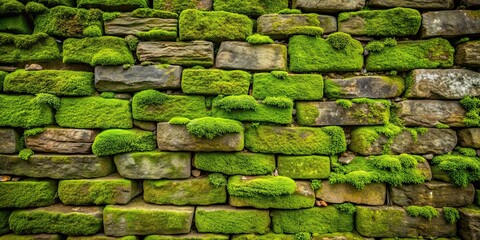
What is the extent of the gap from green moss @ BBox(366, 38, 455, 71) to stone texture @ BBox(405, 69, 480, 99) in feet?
0.37

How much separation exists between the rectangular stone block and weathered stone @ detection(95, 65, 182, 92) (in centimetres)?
126

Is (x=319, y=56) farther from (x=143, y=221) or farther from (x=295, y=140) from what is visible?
(x=143, y=221)

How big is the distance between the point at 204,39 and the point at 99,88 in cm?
114

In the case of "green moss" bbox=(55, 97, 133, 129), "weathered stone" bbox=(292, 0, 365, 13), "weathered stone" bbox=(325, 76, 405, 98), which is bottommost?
"green moss" bbox=(55, 97, 133, 129)

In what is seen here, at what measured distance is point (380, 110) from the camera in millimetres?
2105

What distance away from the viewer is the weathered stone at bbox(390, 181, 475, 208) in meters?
2.10

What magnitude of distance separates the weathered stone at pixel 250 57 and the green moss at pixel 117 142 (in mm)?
1050

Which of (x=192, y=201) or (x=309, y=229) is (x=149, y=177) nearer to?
(x=192, y=201)

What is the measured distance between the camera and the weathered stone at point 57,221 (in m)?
2.03

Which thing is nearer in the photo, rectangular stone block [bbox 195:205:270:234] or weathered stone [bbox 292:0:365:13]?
rectangular stone block [bbox 195:205:270:234]

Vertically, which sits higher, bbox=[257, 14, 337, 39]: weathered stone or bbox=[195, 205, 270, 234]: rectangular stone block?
bbox=[257, 14, 337, 39]: weathered stone

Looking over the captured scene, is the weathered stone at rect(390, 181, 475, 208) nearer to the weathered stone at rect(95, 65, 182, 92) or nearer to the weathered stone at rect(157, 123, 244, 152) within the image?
the weathered stone at rect(157, 123, 244, 152)

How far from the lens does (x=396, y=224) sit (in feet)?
6.84

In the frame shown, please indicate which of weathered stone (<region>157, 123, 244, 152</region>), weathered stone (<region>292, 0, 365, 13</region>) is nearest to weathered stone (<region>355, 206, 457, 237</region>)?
weathered stone (<region>157, 123, 244, 152</region>)
